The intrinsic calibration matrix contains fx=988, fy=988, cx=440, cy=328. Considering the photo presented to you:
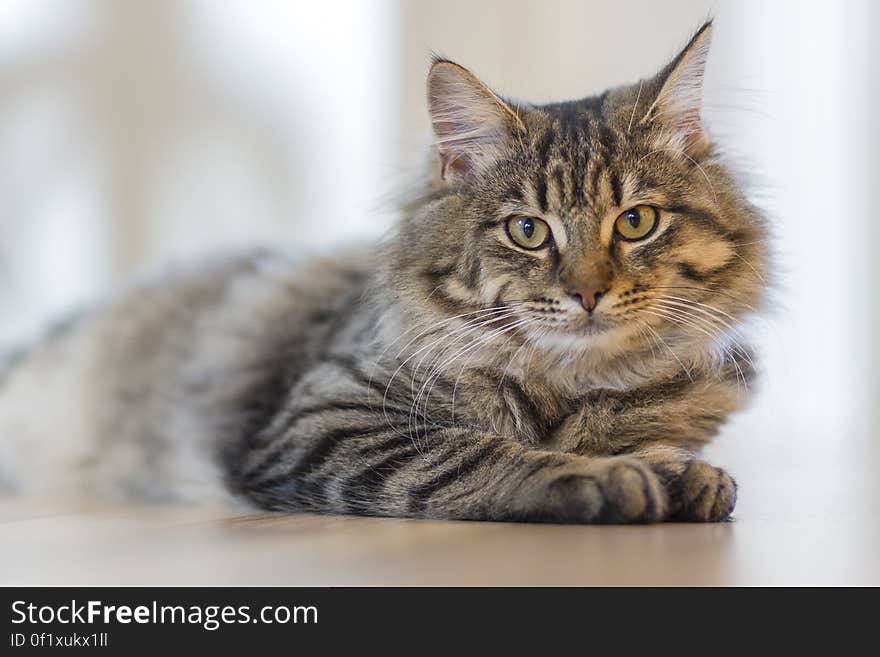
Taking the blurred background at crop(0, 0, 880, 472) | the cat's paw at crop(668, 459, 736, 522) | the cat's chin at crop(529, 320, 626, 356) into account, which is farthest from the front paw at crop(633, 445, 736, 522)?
the blurred background at crop(0, 0, 880, 472)

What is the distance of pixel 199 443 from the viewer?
2156 mm

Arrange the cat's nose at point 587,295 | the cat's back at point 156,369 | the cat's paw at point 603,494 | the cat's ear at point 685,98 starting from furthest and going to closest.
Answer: the cat's back at point 156,369, the cat's ear at point 685,98, the cat's nose at point 587,295, the cat's paw at point 603,494

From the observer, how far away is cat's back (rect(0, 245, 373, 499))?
225cm

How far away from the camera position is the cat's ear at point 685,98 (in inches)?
66.5

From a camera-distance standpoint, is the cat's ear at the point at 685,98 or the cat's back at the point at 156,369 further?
the cat's back at the point at 156,369

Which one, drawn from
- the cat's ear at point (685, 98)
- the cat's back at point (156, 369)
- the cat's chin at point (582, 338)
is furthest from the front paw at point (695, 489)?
the cat's back at point (156, 369)

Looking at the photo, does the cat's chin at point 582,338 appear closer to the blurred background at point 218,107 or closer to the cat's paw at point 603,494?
the cat's paw at point 603,494

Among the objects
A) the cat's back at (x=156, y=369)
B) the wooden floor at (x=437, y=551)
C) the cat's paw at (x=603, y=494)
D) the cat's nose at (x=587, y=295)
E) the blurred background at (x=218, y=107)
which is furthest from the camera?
the blurred background at (x=218, y=107)

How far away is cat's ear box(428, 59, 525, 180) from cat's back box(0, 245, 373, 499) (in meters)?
0.46

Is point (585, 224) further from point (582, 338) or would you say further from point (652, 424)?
point (652, 424)

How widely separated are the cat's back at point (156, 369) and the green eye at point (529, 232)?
22.9 inches

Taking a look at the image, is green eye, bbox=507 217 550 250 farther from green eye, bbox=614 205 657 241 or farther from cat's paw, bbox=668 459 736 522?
cat's paw, bbox=668 459 736 522
